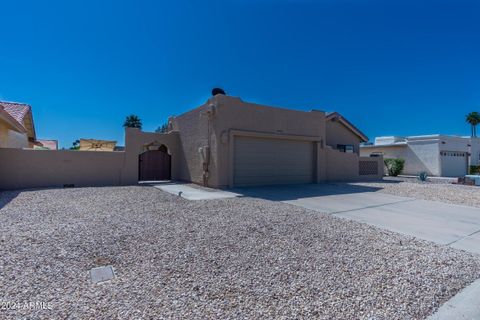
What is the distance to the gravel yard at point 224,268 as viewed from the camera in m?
2.51

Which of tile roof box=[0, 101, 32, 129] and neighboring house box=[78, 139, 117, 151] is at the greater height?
tile roof box=[0, 101, 32, 129]

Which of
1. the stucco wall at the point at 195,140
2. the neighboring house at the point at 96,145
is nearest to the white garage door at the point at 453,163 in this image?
the stucco wall at the point at 195,140

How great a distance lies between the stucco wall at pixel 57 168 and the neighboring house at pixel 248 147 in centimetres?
160

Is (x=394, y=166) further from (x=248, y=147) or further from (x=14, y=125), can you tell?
(x=14, y=125)

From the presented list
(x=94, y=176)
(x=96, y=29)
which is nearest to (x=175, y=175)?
(x=94, y=176)

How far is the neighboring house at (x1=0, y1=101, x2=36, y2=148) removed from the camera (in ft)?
39.1

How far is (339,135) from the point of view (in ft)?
65.5

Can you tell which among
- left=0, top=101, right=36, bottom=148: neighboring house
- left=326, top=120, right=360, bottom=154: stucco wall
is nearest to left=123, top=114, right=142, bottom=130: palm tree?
left=0, top=101, right=36, bottom=148: neighboring house

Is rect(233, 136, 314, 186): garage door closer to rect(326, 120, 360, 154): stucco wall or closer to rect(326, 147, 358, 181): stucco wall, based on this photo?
rect(326, 147, 358, 181): stucco wall

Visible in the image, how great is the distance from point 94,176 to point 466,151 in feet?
106

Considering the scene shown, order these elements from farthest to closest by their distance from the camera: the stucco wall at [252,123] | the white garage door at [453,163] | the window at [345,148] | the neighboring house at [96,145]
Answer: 1. the white garage door at [453,163]
2. the window at [345,148]
3. the neighboring house at [96,145]
4. the stucco wall at [252,123]

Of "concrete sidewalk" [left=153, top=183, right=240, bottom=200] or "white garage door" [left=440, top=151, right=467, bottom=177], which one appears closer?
"concrete sidewalk" [left=153, top=183, right=240, bottom=200]

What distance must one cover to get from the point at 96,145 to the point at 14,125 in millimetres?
4971

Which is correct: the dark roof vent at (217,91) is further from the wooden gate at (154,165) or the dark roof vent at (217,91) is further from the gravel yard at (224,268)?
the gravel yard at (224,268)
